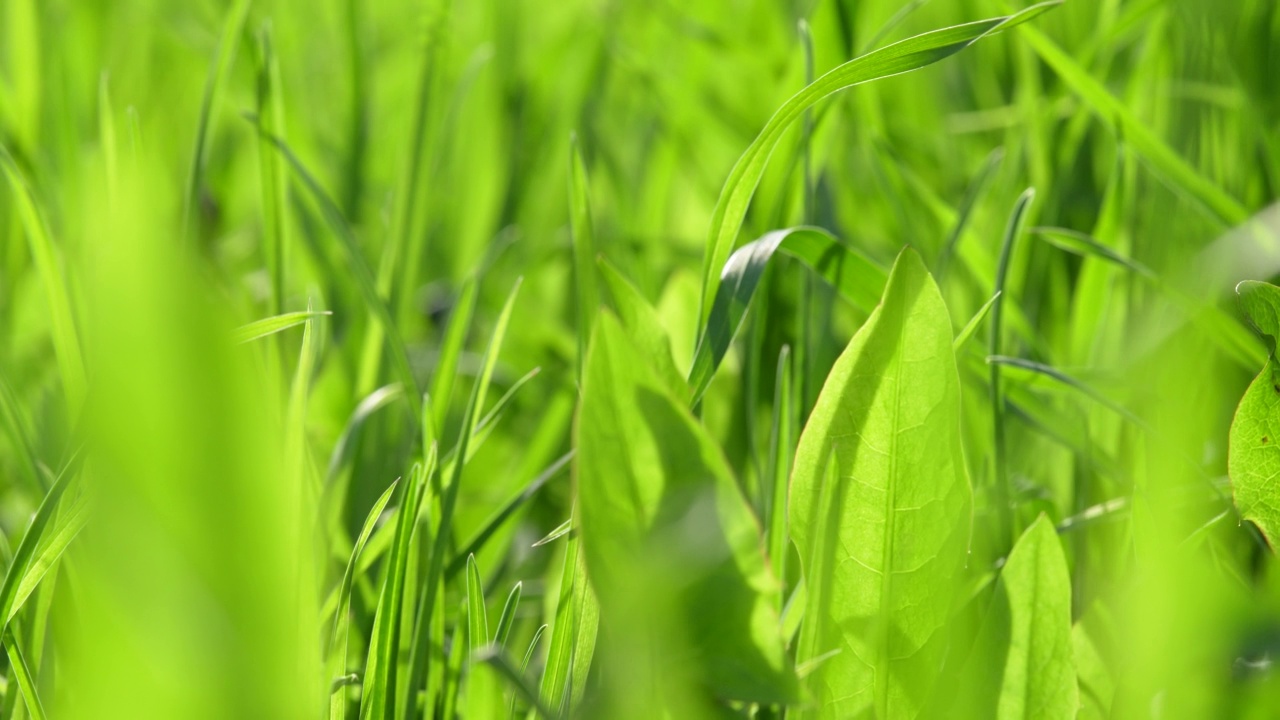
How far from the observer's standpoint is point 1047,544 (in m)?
0.35

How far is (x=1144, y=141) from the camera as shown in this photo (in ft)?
1.92

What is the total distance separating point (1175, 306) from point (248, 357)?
0.55m

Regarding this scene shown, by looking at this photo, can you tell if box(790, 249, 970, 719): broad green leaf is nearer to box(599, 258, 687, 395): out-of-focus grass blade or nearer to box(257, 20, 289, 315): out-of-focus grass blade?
box(599, 258, 687, 395): out-of-focus grass blade

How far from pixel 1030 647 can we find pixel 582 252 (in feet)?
0.90

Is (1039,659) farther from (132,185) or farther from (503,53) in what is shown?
(503,53)

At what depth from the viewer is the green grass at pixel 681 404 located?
0.19 m

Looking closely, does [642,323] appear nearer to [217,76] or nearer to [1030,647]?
[1030,647]

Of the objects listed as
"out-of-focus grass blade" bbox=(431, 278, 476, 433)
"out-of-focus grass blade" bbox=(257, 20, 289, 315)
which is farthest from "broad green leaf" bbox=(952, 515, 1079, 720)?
"out-of-focus grass blade" bbox=(257, 20, 289, 315)

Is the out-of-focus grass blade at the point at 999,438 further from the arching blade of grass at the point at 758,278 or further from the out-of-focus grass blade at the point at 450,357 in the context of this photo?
the out-of-focus grass blade at the point at 450,357

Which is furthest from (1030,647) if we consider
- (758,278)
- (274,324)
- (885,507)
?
(274,324)

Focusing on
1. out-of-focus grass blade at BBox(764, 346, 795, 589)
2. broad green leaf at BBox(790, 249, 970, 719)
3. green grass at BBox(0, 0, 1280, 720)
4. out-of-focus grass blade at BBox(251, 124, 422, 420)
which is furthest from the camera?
out-of-focus grass blade at BBox(251, 124, 422, 420)

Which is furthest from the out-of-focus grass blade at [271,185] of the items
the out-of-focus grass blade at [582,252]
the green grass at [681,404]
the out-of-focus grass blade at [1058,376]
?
the out-of-focus grass blade at [1058,376]

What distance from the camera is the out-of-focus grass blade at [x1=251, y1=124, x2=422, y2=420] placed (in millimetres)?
559

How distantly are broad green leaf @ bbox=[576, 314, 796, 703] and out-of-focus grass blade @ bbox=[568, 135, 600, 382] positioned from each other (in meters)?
0.17
